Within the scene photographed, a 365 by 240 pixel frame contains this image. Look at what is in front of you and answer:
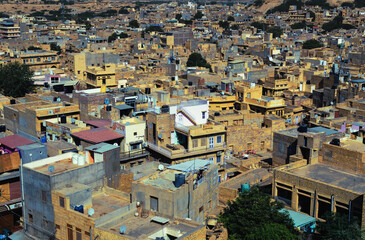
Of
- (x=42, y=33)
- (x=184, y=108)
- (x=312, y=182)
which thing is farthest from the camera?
(x=42, y=33)

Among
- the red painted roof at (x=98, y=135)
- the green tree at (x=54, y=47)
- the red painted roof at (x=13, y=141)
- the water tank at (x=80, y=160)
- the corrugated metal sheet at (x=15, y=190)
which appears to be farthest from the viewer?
the green tree at (x=54, y=47)

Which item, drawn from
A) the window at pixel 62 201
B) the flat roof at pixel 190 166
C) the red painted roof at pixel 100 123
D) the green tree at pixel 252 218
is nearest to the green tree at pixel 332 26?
the red painted roof at pixel 100 123

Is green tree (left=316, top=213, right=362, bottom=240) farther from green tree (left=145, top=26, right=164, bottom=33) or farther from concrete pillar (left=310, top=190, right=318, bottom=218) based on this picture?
green tree (left=145, top=26, right=164, bottom=33)

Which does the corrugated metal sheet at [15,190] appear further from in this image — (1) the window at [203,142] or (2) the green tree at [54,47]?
(2) the green tree at [54,47]

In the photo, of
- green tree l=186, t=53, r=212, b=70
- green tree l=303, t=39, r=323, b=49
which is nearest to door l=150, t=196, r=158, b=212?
green tree l=186, t=53, r=212, b=70

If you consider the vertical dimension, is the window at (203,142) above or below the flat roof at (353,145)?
below

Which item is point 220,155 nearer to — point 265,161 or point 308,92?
point 265,161

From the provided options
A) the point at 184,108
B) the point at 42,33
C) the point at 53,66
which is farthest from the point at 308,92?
the point at 42,33
